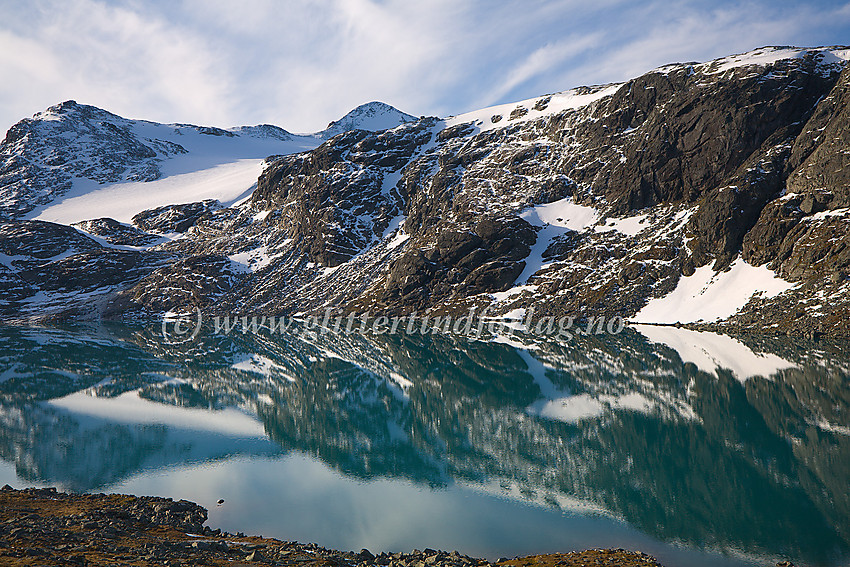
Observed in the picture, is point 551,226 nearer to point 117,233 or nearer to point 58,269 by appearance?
point 58,269

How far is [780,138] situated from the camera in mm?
100562

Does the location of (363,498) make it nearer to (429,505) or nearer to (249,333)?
(429,505)

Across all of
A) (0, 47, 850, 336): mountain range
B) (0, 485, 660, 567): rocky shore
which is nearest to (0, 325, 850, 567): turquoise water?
(0, 485, 660, 567): rocky shore

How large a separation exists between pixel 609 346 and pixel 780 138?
63530 mm

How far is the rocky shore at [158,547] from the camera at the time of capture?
53.8 ft

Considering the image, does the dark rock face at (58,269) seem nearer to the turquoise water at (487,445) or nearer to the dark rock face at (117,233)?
the dark rock face at (117,233)

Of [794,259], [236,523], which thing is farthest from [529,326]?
[236,523]

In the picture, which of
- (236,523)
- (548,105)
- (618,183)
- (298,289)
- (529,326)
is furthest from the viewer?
(548,105)

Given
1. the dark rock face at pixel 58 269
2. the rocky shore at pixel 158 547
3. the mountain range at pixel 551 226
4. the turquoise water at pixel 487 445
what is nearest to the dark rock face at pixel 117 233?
the mountain range at pixel 551 226

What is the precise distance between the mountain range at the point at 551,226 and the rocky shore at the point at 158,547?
215 ft

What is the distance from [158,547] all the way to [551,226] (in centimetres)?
11390

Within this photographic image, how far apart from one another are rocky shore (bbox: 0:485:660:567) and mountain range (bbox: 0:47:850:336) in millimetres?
65498

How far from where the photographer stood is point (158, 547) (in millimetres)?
18141

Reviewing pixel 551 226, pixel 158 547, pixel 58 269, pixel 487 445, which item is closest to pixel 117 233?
pixel 58 269
